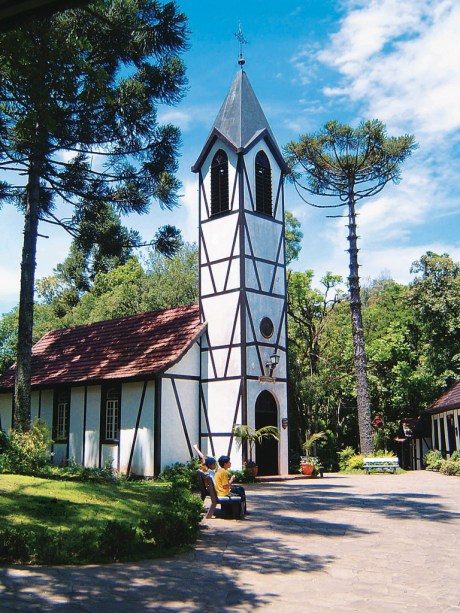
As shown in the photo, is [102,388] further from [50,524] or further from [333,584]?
[333,584]

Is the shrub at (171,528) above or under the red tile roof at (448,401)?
under

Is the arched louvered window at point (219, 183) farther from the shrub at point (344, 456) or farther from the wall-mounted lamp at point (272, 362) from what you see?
the shrub at point (344, 456)

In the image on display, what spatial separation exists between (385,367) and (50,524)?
2507 centimetres

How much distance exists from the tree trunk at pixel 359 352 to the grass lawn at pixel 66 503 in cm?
1422

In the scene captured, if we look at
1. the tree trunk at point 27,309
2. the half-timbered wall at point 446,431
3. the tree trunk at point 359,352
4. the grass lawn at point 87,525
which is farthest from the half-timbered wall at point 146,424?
the half-timbered wall at point 446,431

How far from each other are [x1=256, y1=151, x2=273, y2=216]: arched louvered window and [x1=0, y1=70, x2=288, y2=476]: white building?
→ 0.04m

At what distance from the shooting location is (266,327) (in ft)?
72.0

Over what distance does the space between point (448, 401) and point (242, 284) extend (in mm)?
11980

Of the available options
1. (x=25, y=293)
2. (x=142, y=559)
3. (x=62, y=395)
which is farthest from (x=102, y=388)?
(x=142, y=559)

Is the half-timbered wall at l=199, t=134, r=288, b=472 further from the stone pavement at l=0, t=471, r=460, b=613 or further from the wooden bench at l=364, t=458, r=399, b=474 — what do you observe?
the stone pavement at l=0, t=471, r=460, b=613

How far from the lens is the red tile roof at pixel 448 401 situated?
26.1 metres

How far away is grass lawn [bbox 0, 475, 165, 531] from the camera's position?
941 centimetres

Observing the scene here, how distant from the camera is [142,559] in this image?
7.77 metres

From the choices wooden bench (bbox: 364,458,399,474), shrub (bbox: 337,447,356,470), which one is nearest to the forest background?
shrub (bbox: 337,447,356,470)
